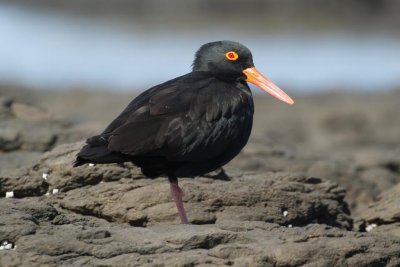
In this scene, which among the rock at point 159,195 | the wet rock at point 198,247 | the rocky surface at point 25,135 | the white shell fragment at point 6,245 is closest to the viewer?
the wet rock at point 198,247

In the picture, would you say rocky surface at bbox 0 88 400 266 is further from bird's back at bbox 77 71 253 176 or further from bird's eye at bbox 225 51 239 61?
bird's eye at bbox 225 51 239 61

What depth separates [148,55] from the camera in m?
31.0

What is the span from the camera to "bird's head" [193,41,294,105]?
32.0ft

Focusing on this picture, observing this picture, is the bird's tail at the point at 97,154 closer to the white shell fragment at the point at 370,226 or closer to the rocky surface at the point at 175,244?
the rocky surface at the point at 175,244

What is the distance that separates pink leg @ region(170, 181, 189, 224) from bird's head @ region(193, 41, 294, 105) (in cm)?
129

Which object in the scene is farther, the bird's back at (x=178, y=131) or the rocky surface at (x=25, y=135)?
the rocky surface at (x=25, y=135)

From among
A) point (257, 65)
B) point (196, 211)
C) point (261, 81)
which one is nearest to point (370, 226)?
point (261, 81)

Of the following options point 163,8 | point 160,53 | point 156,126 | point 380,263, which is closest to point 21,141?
point 156,126

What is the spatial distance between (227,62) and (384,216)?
1.85 meters

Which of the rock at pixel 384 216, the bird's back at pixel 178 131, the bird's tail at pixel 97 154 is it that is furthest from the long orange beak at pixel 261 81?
the bird's tail at pixel 97 154

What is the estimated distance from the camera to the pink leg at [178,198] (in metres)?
8.56

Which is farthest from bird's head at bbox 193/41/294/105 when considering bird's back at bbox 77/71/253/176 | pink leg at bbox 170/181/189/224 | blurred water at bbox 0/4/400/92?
blurred water at bbox 0/4/400/92

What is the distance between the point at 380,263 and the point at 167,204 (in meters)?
1.85

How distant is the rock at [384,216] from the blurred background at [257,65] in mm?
1894
